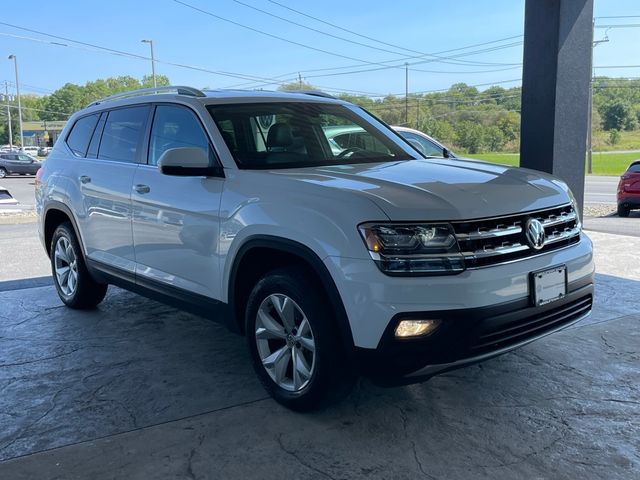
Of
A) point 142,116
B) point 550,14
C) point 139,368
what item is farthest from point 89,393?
point 550,14

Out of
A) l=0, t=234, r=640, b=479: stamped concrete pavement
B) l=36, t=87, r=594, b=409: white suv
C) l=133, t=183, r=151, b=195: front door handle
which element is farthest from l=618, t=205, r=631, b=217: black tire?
l=133, t=183, r=151, b=195: front door handle

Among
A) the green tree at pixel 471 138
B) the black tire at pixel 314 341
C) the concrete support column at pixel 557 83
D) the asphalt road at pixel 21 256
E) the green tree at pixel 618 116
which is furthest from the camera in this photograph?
the green tree at pixel 618 116

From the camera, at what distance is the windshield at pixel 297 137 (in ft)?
13.2

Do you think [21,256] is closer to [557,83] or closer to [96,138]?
[96,138]

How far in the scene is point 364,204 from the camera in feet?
9.90

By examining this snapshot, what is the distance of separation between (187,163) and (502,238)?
1.90 meters

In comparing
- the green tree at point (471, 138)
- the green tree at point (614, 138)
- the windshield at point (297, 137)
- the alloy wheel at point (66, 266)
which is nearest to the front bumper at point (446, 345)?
the windshield at point (297, 137)

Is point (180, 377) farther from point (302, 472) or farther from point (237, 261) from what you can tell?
point (302, 472)

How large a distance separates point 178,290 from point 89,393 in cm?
86

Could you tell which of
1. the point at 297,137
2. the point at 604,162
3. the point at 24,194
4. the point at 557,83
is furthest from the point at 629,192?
the point at 604,162

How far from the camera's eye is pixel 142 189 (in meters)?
4.42

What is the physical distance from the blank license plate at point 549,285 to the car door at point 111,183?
2.92 m

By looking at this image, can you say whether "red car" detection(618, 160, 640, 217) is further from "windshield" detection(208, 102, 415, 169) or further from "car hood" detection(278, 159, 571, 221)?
"car hood" detection(278, 159, 571, 221)

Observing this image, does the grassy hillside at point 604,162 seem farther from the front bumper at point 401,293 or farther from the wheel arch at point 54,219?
the front bumper at point 401,293
